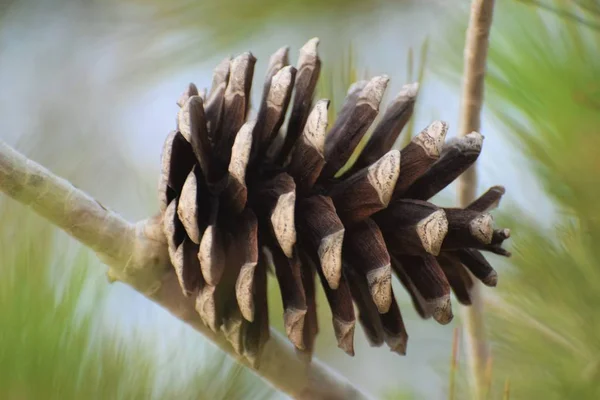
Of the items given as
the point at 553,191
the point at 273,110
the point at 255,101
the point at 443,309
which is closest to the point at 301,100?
the point at 273,110

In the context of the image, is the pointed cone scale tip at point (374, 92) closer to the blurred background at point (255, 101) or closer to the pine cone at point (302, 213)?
the pine cone at point (302, 213)

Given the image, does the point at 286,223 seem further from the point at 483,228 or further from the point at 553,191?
the point at 553,191

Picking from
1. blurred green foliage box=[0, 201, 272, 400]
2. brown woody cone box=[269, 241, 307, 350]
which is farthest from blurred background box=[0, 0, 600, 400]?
brown woody cone box=[269, 241, 307, 350]

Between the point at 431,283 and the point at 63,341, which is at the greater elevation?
the point at 431,283

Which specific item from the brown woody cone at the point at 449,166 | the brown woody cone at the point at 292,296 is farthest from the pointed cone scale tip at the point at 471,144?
the brown woody cone at the point at 292,296

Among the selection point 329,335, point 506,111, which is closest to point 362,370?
point 329,335

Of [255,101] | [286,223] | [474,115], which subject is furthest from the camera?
[255,101]
